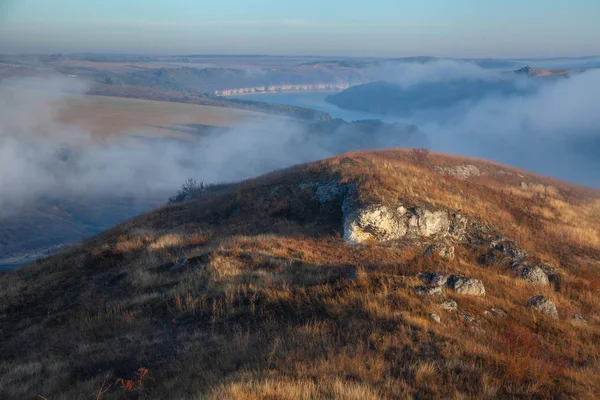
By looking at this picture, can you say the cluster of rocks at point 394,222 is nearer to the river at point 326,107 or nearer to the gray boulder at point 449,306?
the gray boulder at point 449,306

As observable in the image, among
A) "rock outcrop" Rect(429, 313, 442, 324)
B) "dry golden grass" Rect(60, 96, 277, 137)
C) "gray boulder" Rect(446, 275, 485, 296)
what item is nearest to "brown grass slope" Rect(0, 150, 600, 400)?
"rock outcrop" Rect(429, 313, 442, 324)

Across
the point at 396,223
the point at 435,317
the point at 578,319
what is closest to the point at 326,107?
the point at 396,223

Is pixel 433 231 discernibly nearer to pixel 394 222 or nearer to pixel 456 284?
pixel 394 222

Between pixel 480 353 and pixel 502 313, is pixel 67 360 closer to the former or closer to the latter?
pixel 480 353

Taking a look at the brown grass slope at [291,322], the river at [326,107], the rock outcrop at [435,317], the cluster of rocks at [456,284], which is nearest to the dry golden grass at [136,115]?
the river at [326,107]

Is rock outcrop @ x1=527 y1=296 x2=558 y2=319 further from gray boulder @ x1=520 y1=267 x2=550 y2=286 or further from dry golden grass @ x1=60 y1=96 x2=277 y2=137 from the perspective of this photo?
dry golden grass @ x1=60 y1=96 x2=277 y2=137
